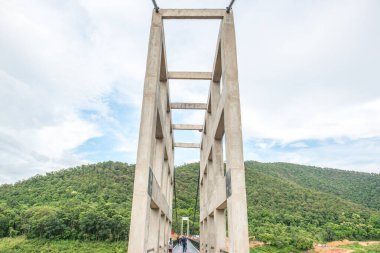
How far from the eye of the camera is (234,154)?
5.99 m

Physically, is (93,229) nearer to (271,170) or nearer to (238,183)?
(238,183)

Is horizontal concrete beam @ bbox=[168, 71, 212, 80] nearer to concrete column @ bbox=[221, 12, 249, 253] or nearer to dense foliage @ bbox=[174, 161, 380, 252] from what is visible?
concrete column @ bbox=[221, 12, 249, 253]

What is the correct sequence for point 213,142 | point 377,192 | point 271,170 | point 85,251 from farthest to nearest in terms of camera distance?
point 271,170, point 377,192, point 85,251, point 213,142

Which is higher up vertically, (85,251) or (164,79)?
(164,79)

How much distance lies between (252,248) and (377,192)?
45.9 metres

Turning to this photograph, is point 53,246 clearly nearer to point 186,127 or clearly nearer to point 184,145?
point 184,145

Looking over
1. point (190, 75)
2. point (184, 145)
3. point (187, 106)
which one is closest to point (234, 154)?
point (190, 75)

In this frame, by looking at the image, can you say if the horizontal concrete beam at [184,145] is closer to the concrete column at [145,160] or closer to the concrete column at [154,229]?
the concrete column at [154,229]

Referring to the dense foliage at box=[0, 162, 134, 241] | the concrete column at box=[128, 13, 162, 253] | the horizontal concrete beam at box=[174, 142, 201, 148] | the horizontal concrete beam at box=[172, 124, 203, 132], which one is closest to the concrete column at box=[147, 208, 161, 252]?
the concrete column at box=[128, 13, 162, 253]

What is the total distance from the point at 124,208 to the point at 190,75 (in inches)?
1253

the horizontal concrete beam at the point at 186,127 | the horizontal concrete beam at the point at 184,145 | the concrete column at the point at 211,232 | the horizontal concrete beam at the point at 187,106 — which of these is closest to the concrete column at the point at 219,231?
the concrete column at the point at 211,232

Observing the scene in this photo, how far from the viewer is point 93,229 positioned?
36812 millimetres

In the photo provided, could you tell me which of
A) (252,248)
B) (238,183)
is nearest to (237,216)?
(238,183)

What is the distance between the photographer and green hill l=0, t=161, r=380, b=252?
3572 centimetres
